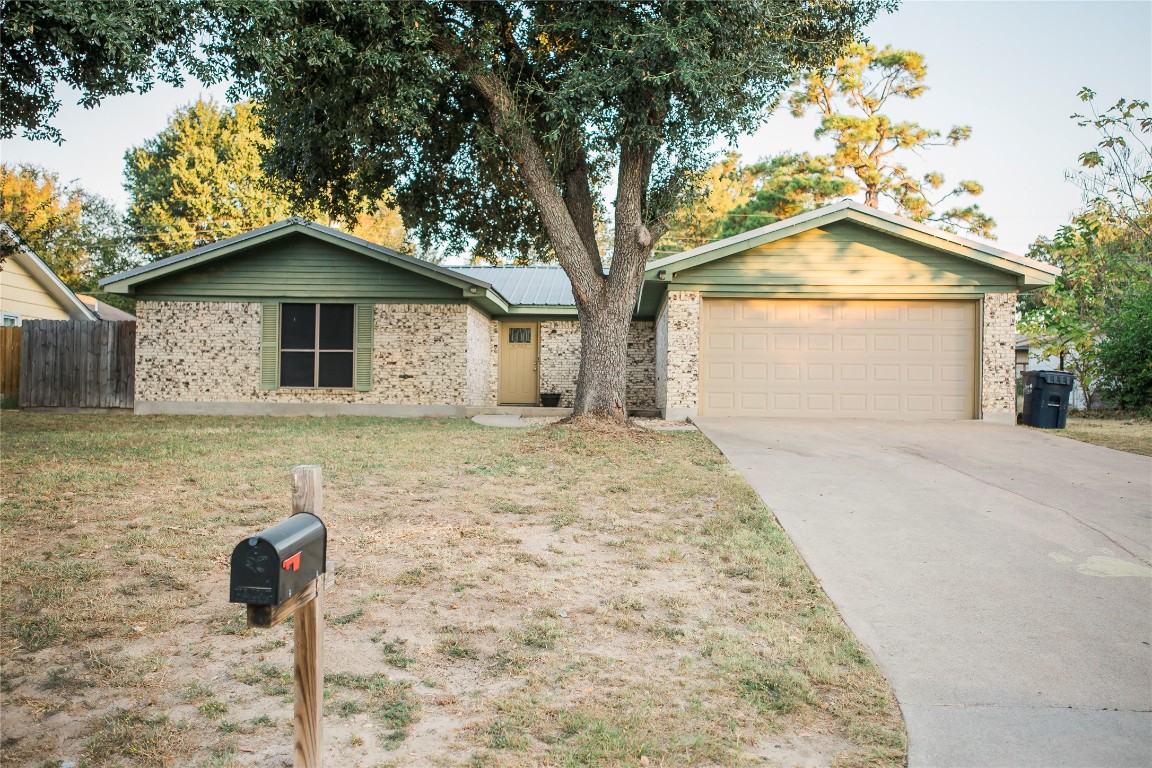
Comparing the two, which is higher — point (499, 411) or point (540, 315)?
point (540, 315)

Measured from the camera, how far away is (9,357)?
17.5 meters

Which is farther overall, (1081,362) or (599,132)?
(1081,362)

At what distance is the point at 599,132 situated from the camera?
12633 mm

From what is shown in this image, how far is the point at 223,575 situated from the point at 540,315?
52.7ft

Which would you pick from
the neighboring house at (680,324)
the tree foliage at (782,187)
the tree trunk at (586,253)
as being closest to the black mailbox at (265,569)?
the tree trunk at (586,253)

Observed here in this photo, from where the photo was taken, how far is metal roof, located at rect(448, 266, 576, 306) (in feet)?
67.4

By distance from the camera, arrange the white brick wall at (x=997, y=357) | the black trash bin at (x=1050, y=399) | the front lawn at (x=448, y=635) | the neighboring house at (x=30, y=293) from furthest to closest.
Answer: the neighboring house at (x=30, y=293), the white brick wall at (x=997, y=357), the black trash bin at (x=1050, y=399), the front lawn at (x=448, y=635)

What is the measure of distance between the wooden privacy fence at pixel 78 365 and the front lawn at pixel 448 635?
10.7 m

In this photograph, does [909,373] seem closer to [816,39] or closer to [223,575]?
[816,39]

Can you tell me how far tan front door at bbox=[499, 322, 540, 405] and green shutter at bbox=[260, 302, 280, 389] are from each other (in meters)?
6.18

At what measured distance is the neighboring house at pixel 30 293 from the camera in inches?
813

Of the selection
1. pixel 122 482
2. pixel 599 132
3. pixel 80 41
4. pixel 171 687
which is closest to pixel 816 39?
pixel 599 132

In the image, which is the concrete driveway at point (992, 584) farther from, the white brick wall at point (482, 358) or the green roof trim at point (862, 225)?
the white brick wall at point (482, 358)

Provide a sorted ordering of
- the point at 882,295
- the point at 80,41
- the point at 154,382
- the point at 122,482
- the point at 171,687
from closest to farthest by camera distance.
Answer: the point at 171,687
the point at 122,482
the point at 80,41
the point at 882,295
the point at 154,382
